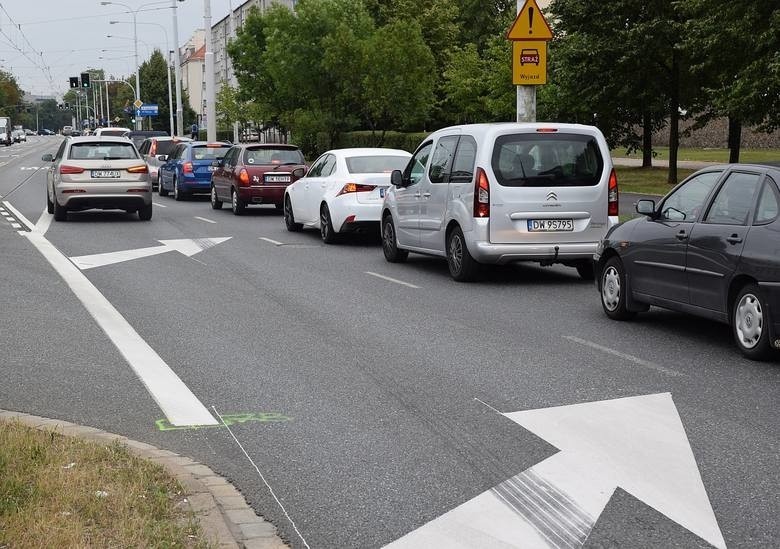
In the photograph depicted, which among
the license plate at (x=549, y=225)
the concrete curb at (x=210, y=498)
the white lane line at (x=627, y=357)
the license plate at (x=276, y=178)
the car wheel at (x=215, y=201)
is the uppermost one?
the license plate at (x=549, y=225)

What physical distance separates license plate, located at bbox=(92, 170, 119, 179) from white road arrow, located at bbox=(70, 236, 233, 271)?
4.39m

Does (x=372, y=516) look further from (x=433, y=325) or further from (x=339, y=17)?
(x=339, y=17)

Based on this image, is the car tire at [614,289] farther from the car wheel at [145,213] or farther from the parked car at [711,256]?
the car wheel at [145,213]

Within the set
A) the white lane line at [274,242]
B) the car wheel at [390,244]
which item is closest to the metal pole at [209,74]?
the white lane line at [274,242]

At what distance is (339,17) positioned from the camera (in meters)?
49.2

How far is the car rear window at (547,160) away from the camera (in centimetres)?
1355

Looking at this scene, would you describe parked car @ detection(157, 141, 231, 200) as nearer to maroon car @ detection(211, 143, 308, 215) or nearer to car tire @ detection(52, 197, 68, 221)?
maroon car @ detection(211, 143, 308, 215)

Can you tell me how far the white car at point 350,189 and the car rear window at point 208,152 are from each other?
13424mm

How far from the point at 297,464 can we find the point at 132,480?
0.96 m

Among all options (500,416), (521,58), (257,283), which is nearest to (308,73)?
(521,58)

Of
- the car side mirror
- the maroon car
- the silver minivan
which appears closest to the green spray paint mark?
the car side mirror

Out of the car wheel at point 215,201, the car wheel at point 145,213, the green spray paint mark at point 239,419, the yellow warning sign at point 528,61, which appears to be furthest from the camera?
the car wheel at point 215,201

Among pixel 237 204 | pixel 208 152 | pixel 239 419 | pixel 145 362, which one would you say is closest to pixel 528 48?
pixel 237 204

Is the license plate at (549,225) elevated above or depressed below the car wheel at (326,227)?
above
